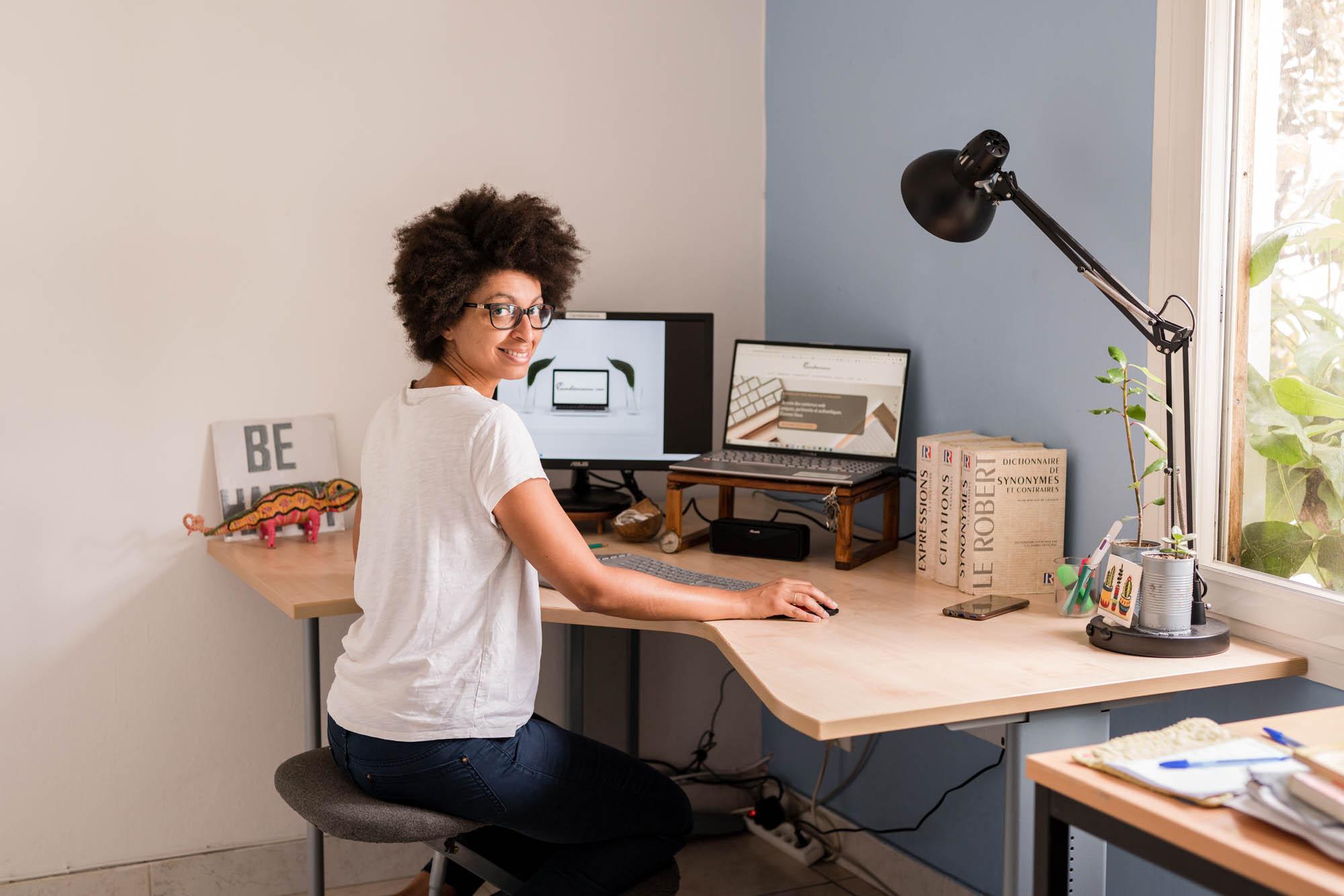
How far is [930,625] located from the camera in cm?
176

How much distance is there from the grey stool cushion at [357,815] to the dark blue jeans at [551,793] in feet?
0.06

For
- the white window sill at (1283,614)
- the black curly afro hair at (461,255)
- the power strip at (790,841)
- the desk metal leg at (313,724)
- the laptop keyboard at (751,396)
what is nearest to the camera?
the white window sill at (1283,614)

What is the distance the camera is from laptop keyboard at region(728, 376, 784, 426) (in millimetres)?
2535

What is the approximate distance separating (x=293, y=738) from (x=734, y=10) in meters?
2.02

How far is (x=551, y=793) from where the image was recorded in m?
1.68

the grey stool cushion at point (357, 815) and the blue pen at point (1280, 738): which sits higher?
the blue pen at point (1280, 738)

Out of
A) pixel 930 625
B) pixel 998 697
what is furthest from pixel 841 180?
pixel 998 697

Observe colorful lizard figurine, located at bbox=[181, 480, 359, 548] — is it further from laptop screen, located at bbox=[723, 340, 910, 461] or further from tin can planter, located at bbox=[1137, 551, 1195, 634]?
tin can planter, located at bbox=[1137, 551, 1195, 634]

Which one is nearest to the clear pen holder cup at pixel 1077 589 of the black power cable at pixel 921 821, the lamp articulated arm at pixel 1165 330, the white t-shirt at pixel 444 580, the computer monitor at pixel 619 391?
the lamp articulated arm at pixel 1165 330

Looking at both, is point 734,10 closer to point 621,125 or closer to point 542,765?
point 621,125

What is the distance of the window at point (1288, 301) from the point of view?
1.65m

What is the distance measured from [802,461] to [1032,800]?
1.02 m

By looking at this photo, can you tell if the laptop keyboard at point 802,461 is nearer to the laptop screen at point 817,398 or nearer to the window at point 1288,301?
the laptop screen at point 817,398

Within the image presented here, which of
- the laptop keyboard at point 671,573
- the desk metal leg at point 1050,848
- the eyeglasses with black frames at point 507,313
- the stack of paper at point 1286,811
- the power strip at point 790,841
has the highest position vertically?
the eyeglasses with black frames at point 507,313
